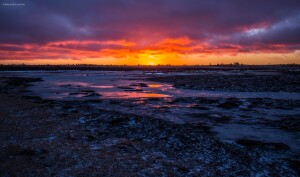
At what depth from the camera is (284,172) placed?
290 inches

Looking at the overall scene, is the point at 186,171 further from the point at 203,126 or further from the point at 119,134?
the point at 203,126

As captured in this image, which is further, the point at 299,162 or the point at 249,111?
the point at 249,111

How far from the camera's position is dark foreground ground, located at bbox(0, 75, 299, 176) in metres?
7.38

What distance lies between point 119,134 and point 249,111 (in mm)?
9217

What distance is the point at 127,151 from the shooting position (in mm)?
9016

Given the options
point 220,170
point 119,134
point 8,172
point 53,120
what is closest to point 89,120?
point 53,120

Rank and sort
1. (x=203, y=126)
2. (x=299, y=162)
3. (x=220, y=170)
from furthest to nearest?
(x=203, y=126), (x=299, y=162), (x=220, y=170)

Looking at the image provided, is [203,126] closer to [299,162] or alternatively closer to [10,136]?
[299,162]

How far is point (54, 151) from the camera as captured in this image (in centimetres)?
877

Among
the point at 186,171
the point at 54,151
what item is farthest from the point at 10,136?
the point at 186,171

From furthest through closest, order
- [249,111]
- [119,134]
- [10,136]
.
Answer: [249,111] → [119,134] → [10,136]

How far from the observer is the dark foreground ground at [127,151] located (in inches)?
291

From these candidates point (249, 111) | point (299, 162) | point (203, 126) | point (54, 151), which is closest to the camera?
point (299, 162)

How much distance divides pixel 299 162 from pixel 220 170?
263 cm
